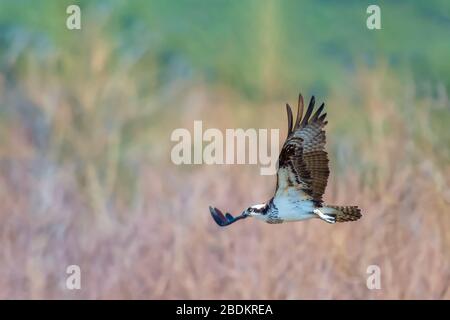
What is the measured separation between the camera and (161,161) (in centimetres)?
1516

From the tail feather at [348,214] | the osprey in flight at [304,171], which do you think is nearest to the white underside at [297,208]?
the osprey in flight at [304,171]

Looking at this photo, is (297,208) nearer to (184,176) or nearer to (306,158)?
(306,158)

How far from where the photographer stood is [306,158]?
747cm

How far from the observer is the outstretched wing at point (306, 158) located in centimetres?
745

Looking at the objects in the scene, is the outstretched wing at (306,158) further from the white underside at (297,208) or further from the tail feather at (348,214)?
the tail feather at (348,214)

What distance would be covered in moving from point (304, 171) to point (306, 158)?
3.7 inches

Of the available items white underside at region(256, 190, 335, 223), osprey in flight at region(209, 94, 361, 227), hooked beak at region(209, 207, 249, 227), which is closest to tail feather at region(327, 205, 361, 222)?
osprey in flight at region(209, 94, 361, 227)

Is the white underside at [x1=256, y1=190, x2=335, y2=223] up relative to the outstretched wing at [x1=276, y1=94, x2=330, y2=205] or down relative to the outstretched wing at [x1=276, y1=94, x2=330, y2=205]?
down

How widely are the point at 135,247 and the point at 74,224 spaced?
35.5 inches

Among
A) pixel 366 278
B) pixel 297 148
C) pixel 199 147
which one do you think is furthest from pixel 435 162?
pixel 297 148

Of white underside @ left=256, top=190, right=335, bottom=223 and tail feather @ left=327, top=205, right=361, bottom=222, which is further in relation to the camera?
white underside @ left=256, top=190, right=335, bottom=223

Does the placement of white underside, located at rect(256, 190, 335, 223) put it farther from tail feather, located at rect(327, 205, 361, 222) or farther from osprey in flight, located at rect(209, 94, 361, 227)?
tail feather, located at rect(327, 205, 361, 222)

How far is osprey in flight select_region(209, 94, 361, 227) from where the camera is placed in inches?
293

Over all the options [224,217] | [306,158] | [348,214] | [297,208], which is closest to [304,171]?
[306,158]
